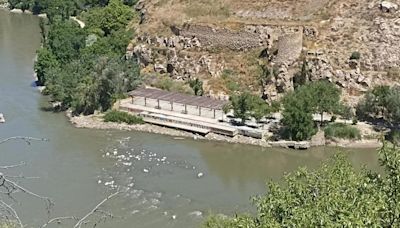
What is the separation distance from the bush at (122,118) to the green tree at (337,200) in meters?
21.8

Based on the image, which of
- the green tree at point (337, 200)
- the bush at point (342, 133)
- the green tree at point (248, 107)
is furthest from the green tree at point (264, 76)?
the green tree at point (337, 200)

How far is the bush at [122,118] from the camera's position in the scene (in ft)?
113

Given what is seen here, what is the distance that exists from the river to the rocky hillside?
21.8 ft

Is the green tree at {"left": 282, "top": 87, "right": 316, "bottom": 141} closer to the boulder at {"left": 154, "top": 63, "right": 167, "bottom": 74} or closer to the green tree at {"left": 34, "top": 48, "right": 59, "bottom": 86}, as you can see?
the boulder at {"left": 154, "top": 63, "right": 167, "bottom": 74}

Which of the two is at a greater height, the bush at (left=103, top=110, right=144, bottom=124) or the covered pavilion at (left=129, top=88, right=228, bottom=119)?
the covered pavilion at (left=129, top=88, right=228, bottom=119)

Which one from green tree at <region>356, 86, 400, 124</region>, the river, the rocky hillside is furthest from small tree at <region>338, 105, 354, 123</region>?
the river

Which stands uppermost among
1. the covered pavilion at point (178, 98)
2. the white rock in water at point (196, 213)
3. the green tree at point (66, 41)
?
the green tree at point (66, 41)

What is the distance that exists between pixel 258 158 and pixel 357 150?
4.85m

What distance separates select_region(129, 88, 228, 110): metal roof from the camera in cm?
3481

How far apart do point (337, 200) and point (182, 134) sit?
23.6 m

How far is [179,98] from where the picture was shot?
1411 inches

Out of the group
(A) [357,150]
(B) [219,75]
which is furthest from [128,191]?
(B) [219,75]

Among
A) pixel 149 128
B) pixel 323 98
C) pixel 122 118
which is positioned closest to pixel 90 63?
pixel 122 118

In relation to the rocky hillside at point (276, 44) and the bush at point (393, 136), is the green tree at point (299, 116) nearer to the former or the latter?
the bush at point (393, 136)
